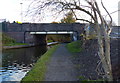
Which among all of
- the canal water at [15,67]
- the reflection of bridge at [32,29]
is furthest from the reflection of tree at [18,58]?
the reflection of bridge at [32,29]

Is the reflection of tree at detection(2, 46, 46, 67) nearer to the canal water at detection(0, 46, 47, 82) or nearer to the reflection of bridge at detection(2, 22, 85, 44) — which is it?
the canal water at detection(0, 46, 47, 82)

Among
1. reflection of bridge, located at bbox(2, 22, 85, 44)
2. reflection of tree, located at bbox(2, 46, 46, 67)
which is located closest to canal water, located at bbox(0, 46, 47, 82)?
reflection of tree, located at bbox(2, 46, 46, 67)

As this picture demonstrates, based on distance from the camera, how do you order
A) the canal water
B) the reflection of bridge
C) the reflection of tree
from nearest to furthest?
the canal water → the reflection of tree → the reflection of bridge

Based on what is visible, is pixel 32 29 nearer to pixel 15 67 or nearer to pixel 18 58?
pixel 18 58

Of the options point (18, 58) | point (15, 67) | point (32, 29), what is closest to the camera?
point (15, 67)

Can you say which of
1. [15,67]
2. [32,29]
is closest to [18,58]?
[15,67]

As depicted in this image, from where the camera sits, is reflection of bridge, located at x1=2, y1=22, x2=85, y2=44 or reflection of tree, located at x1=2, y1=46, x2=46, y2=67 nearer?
reflection of tree, located at x1=2, y1=46, x2=46, y2=67

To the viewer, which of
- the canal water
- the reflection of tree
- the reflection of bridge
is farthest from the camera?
the reflection of bridge

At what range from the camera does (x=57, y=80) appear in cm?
745

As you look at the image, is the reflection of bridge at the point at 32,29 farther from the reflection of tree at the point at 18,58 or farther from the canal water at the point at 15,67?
the canal water at the point at 15,67

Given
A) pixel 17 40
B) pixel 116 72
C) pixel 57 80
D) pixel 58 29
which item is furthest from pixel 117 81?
pixel 17 40

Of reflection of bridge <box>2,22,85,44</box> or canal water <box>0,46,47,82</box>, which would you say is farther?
reflection of bridge <box>2,22,85,44</box>

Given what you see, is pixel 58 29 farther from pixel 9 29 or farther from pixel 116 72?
pixel 116 72

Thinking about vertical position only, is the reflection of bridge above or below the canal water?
above
